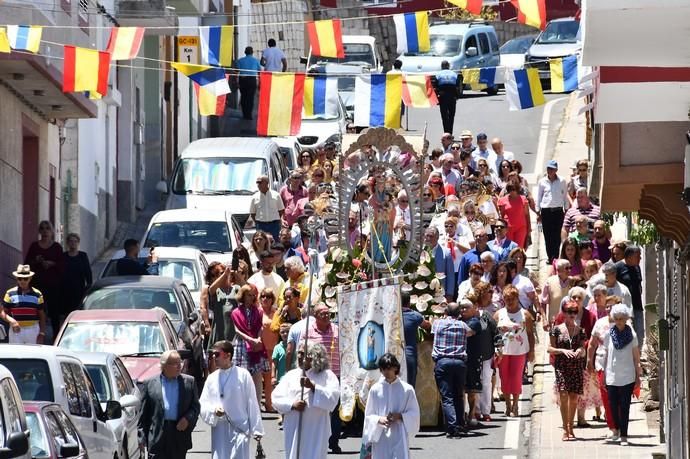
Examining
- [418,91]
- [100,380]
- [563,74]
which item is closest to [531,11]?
[563,74]

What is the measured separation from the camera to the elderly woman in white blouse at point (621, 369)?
2031 cm

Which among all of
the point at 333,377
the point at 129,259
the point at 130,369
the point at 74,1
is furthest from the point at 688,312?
the point at 74,1

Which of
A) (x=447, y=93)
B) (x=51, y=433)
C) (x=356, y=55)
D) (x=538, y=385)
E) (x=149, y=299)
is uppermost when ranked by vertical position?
(x=356, y=55)

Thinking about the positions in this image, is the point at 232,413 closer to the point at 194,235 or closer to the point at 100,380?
the point at 100,380

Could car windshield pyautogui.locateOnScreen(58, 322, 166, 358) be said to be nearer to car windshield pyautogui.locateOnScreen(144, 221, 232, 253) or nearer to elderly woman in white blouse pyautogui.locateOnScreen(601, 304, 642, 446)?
elderly woman in white blouse pyautogui.locateOnScreen(601, 304, 642, 446)

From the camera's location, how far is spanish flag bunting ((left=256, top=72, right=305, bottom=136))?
78.2ft

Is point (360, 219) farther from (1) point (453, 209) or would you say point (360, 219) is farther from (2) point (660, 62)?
(2) point (660, 62)

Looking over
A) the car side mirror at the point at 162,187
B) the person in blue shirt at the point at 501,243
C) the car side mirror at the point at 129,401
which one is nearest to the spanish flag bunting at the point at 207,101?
the person in blue shirt at the point at 501,243

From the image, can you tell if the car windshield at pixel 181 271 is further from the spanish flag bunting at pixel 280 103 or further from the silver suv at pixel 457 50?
the silver suv at pixel 457 50

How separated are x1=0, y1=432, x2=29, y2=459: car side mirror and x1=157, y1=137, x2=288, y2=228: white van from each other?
757 inches

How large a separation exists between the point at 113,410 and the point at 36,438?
8.22ft

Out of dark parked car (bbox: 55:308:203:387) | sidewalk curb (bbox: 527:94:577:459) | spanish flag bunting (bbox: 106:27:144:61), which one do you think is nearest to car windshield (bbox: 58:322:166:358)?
dark parked car (bbox: 55:308:203:387)

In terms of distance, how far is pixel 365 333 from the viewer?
20312mm

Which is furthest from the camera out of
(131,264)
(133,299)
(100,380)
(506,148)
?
(506,148)
